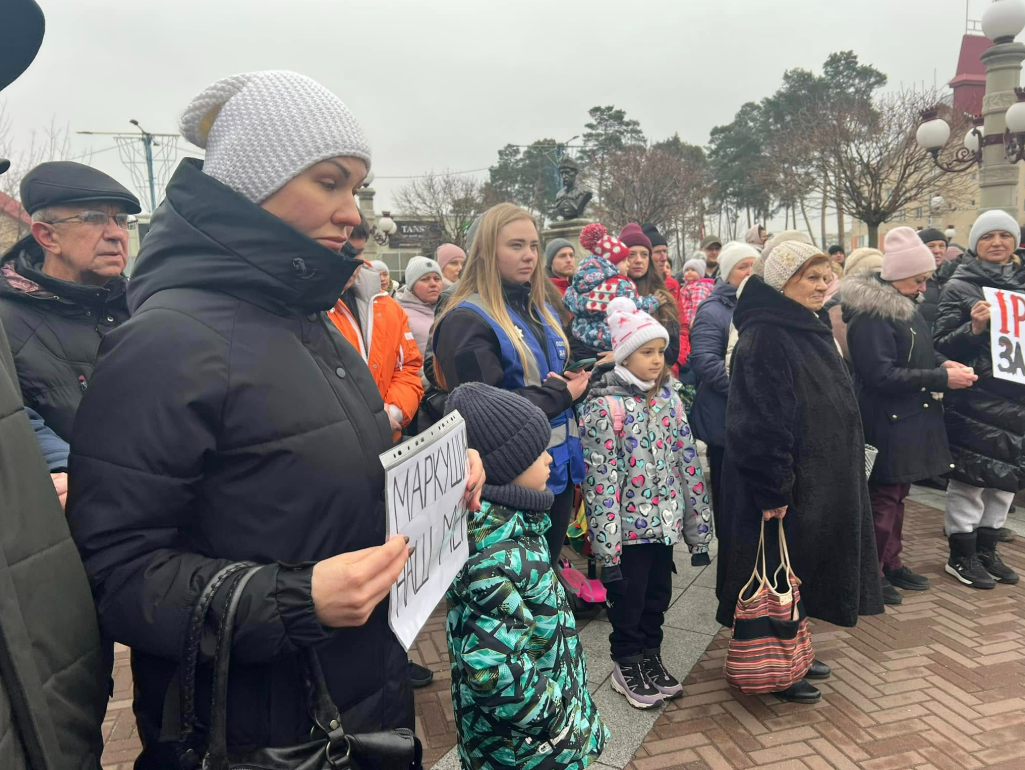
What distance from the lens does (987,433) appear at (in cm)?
450

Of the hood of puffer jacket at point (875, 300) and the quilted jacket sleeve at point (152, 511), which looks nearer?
the quilted jacket sleeve at point (152, 511)

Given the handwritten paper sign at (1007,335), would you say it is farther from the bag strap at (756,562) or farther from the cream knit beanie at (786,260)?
the bag strap at (756,562)

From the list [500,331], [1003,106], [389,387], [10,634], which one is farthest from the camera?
[1003,106]

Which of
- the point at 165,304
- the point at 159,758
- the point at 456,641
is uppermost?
the point at 165,304

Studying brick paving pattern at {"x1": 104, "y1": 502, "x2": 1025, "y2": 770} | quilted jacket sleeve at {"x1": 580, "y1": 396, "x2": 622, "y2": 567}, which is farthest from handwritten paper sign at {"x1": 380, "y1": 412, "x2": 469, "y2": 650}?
brick paving pattern at {"x1": 104, "y1": 502, "x2": 1025, "y2": 770}

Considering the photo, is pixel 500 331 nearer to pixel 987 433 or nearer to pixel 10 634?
pixel 10 634

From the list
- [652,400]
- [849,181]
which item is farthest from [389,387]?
[849,181]

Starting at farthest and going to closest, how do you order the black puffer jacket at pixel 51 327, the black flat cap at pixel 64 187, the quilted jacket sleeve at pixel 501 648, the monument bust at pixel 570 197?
the monument bust at pixel 570 197 → the black flat cap at pixel 64 187 → the black puffer jacket at pixel 51 327 → the quilted jacket sleeve at pixel 501 648

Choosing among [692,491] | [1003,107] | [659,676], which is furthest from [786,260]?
[1003,107]

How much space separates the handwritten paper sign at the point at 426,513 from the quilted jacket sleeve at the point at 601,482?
1.60 metres

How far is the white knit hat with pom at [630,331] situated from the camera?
3.33m

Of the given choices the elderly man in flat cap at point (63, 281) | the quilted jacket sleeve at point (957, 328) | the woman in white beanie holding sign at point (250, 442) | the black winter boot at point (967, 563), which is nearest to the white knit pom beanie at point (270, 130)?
the woman in white beanie holding sign at point (250, 442)

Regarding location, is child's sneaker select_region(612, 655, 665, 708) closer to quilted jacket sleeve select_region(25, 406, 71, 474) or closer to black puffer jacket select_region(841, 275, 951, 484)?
black puffer jacket select_region(841, 275, 951, 484)

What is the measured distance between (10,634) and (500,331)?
2225 millimetres
